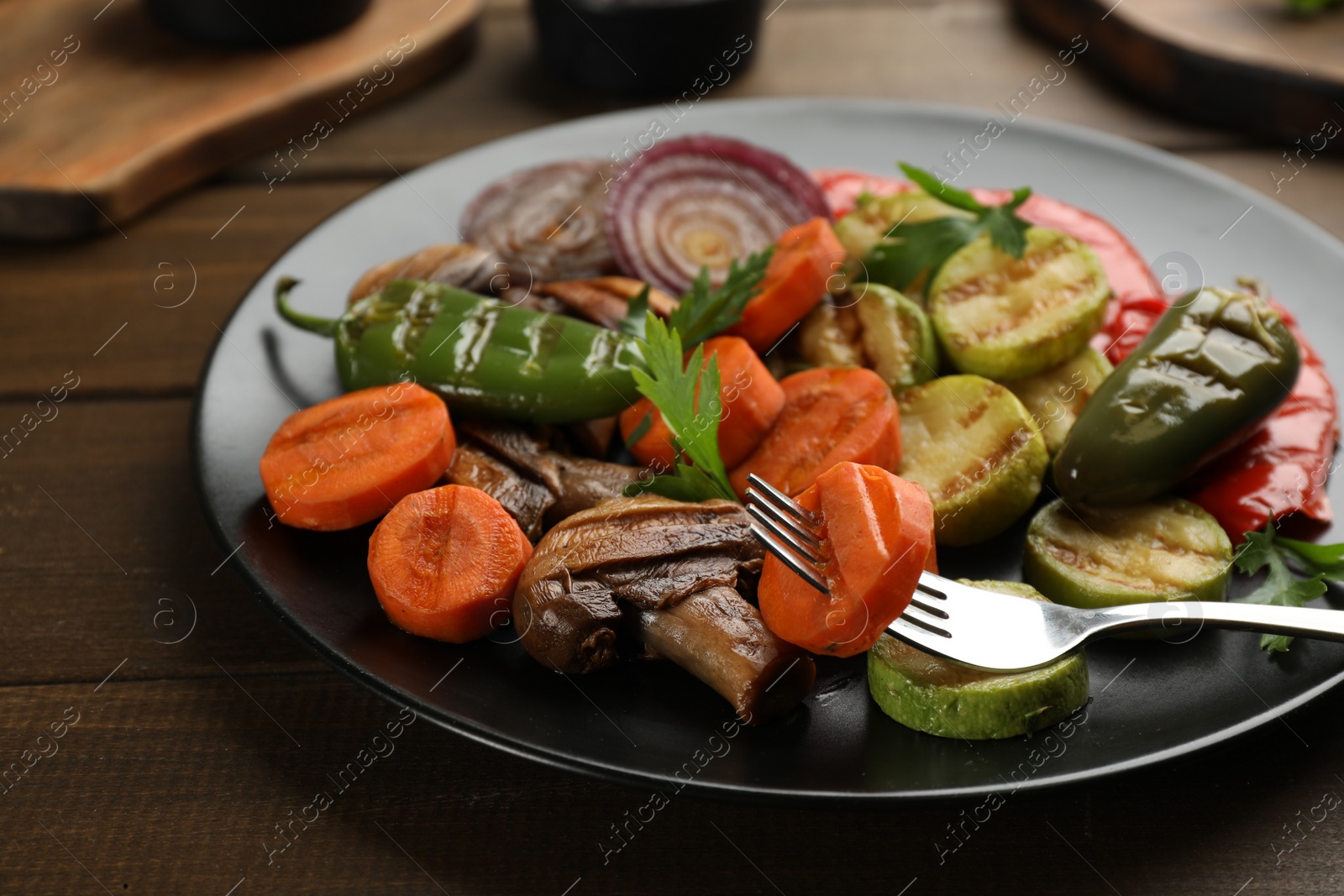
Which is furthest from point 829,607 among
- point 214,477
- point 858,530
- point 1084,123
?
point 1084,123

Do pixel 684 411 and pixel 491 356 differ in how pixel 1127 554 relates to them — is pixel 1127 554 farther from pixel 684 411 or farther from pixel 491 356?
pixel 491 356

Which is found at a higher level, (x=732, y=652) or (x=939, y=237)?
(x=939, y=237)

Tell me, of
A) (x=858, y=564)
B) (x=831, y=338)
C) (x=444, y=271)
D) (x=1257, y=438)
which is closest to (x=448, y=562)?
(x=858, y=564)

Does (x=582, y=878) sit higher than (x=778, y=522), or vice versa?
(x=778, y=522)

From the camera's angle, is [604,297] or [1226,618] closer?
[1226,618]

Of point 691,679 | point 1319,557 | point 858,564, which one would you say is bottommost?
point 691,679

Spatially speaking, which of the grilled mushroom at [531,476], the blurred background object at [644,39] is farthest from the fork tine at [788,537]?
the blurred background object at [644,39]

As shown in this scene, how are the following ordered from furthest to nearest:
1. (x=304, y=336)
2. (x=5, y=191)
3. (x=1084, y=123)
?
(x=1084, y=123)
(x=5, y=191)
(x=304, y=336)

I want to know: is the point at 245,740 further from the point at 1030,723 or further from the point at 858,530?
the point at 1030,723
